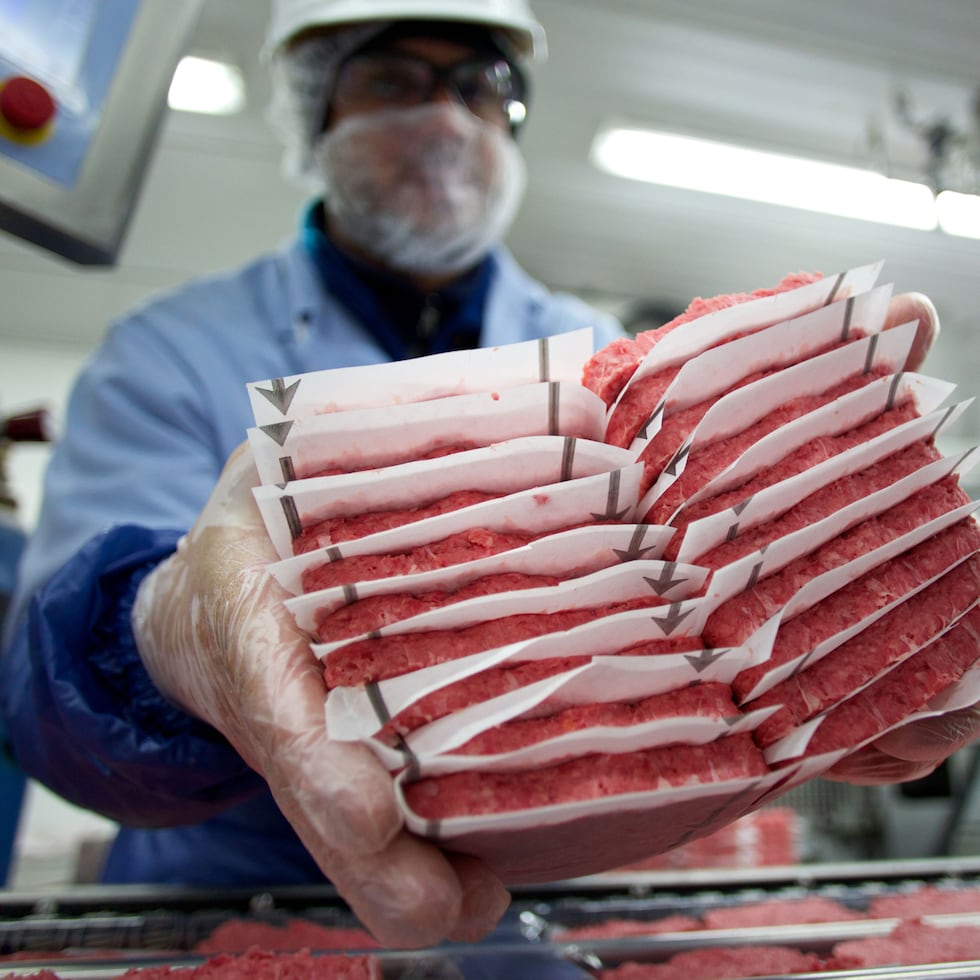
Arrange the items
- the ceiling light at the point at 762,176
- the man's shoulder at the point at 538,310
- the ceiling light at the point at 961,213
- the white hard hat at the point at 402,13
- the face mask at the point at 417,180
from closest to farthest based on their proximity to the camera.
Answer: the ceiling light at the point at 961,213
the ceiling light at the point at 762,176
the white hard hat at the point at 402,13
the face mask at the point at 417,180
the man's shoulder at the point at 538,310

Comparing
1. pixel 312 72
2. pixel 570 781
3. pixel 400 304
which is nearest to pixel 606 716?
pixel 570 781

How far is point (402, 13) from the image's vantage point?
1.79m

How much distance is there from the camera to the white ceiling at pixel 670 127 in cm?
121

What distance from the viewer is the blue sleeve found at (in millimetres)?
1138

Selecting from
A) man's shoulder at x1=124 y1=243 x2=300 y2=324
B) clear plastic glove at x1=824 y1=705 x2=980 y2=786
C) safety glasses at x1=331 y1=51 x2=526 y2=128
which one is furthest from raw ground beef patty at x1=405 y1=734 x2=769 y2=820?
safety glasses at x1=331 y1=51 x2=526 y2=128

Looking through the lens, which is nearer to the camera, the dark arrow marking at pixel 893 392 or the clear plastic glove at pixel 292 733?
the clear plastic glove at pixel 292 733

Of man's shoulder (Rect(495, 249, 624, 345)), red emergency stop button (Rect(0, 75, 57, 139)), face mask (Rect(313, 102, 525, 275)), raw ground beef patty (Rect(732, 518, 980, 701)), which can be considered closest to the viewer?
raw ground beef patty (Rect(732, 518, 980, 701))

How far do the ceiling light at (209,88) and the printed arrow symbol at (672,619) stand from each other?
3.38 m

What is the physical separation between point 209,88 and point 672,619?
358 centimetres

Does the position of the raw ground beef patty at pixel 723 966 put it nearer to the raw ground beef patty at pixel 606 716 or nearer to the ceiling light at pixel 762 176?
the raw ground beef patty at pixel 606 716

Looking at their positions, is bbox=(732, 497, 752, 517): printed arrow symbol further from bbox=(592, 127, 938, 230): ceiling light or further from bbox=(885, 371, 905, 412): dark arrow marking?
bbox=(592, 127, 938, 230): ceiling light

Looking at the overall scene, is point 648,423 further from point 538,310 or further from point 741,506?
point 538,310

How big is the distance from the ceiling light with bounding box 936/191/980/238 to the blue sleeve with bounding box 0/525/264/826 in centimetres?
121

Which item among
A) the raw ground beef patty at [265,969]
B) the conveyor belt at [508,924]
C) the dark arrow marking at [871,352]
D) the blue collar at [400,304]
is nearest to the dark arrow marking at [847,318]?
the dark arrow marking at [871,352]
